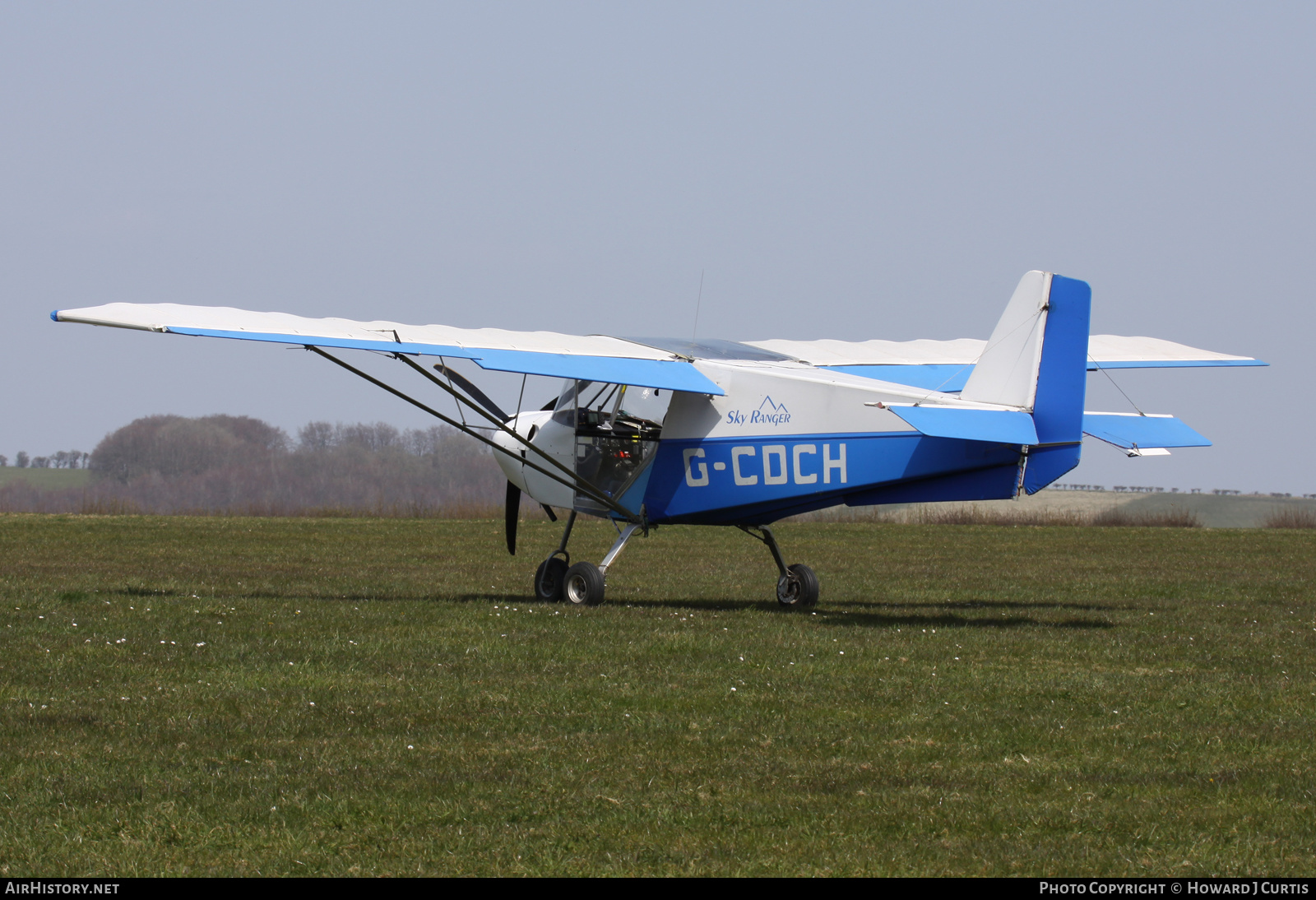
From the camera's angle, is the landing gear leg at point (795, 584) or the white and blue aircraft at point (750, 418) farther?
the landing gear leg at point (795, 584)

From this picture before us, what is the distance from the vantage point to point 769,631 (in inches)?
454

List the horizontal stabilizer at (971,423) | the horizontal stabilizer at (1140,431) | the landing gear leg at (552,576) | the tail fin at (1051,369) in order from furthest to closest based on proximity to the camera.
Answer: the landing gear leg at (552,576) < the horizontal stabilizer at (1140,431) < the tail fin at (1051,369) < the horizontal stabilizer at (971,423)

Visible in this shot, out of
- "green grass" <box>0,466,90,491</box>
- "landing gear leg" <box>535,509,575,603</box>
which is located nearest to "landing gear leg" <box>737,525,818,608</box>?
"landing gear leg" <box>535,509,575,603</box>

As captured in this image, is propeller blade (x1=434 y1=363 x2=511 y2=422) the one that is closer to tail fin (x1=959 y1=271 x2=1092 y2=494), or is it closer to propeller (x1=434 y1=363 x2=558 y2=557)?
propeller (x1=434 y1=363 x2=558 y2=557)

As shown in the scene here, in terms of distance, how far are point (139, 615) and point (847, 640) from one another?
20.5ft

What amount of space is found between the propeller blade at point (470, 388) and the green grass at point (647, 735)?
2.06 metres

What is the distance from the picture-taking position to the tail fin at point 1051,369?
11.6m

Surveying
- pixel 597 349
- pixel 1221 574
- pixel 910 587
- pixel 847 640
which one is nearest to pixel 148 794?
pixel 847 640

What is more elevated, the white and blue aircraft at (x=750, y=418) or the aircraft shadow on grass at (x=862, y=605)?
the white and blue aircraft at (x=750, y=418)

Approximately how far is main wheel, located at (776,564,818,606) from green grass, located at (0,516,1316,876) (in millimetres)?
542

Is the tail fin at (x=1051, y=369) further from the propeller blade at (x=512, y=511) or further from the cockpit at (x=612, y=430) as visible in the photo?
the propeller blade at (x=512, y=511)

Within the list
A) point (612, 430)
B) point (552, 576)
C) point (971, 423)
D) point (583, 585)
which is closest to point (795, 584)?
point (583, 585)

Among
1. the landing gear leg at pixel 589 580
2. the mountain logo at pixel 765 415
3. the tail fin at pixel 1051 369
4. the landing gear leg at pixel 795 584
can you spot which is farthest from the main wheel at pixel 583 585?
the tail fin at pixel 1051 369

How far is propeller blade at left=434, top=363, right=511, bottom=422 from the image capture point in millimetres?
14023
